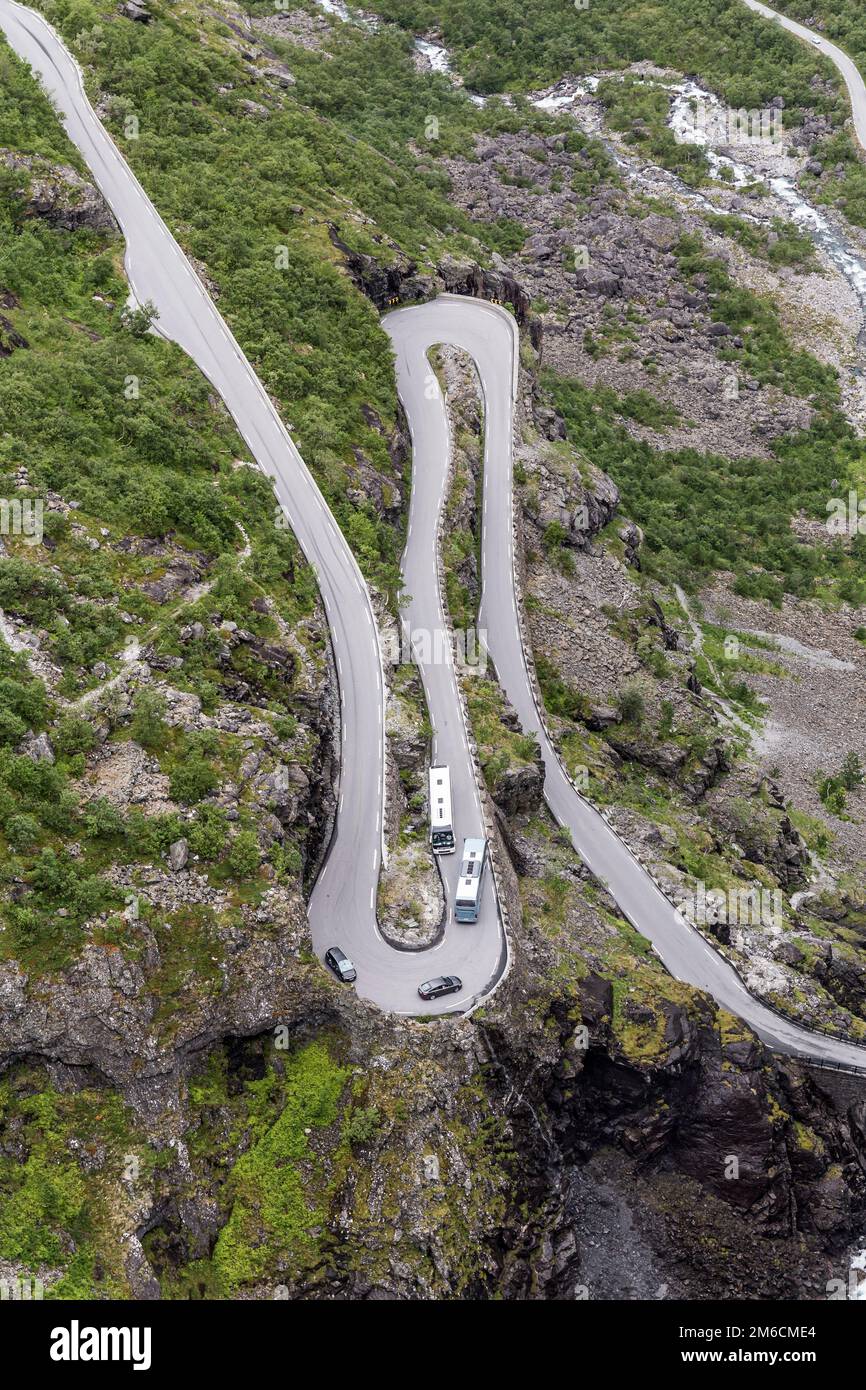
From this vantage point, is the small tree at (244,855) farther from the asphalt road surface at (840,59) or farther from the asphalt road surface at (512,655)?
the asphalt road surface at (840,59)

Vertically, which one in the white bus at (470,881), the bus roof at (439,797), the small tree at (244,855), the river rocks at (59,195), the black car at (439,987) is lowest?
the black car at (439,987)

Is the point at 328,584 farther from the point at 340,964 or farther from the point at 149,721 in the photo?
the point at 340,964

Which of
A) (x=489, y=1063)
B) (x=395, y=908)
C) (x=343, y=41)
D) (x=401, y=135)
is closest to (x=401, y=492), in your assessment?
(x=395, y=908)

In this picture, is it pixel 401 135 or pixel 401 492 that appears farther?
pixel 401 135

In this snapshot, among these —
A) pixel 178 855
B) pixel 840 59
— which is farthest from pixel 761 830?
pixel 840 59

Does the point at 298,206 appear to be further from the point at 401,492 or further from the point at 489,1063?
the point at 489,1063

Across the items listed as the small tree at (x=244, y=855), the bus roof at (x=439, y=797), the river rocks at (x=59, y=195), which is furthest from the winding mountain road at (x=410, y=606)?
the small tree at (x=244, y=855)
